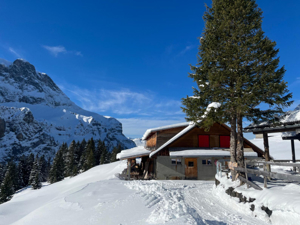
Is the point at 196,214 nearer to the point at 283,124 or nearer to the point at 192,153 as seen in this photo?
the point at 283,124

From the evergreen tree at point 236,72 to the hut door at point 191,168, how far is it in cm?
984

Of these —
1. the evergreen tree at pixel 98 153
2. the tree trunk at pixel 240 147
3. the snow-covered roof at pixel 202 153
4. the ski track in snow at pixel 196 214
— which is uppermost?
the tree trunk at pixel 240 147

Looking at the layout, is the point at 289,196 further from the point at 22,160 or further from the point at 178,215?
the point at 22,160

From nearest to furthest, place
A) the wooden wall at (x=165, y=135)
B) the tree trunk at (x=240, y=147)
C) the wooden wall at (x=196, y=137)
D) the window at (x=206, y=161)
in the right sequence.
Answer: the tree trunk at (x=240, y=147) < the window at (x=206, y=161) < the wooden wall at (x=196, y=137) < the wooden wall at (x=165, y=135)

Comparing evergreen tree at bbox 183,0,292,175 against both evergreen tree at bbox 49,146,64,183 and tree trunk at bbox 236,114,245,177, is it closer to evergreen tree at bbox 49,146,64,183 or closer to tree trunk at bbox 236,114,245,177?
tree trunk at bbox 236,114,245,177

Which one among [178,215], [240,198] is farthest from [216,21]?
[178,215]

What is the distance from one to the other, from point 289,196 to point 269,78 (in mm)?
6728

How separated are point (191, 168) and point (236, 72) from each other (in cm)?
1300

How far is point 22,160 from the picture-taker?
72.1m

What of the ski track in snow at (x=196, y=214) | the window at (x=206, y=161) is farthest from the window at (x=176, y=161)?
the ski track in snow at (x=196, y=214)

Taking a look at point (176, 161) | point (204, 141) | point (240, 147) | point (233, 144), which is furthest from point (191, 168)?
point (240, 147)

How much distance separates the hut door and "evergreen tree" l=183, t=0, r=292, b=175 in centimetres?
984

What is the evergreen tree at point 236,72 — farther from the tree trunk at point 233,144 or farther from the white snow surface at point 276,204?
the white snow surface at point 276,204

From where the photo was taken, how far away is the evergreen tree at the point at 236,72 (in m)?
10.6
